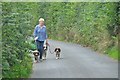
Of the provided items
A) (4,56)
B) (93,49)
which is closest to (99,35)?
(93,49)

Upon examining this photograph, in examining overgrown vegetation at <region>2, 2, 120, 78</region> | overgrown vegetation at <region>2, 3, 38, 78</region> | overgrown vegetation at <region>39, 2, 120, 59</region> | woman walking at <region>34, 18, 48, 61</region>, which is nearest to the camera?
overgrown vegetation at <region>2, 3, 38, 78</region>

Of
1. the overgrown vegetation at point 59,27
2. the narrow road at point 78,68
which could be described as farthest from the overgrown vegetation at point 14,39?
the narrow road at point 78,68

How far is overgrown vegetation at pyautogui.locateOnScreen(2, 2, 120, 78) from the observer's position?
45.1 ft

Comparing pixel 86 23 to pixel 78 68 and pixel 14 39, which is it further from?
pixel 14 39

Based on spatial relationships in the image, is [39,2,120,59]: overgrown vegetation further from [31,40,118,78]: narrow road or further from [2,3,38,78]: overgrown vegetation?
[2,3,38,78]: overgrown vegetation

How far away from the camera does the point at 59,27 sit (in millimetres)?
39500

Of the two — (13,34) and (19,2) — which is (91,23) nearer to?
(19,2)

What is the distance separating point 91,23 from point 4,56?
1573 cm

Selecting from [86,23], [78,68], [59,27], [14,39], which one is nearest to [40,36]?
[78,68]

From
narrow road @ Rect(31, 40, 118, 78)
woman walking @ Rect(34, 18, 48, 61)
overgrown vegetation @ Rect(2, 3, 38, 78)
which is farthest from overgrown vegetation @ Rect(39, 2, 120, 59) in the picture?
overgrown vegetation @ Rect(2, 3, 38, 78)

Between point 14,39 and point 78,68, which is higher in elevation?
point 14,39

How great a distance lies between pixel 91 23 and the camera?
2808cm

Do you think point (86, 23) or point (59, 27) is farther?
point (59, 27)

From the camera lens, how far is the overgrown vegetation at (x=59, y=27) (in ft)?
45.1
